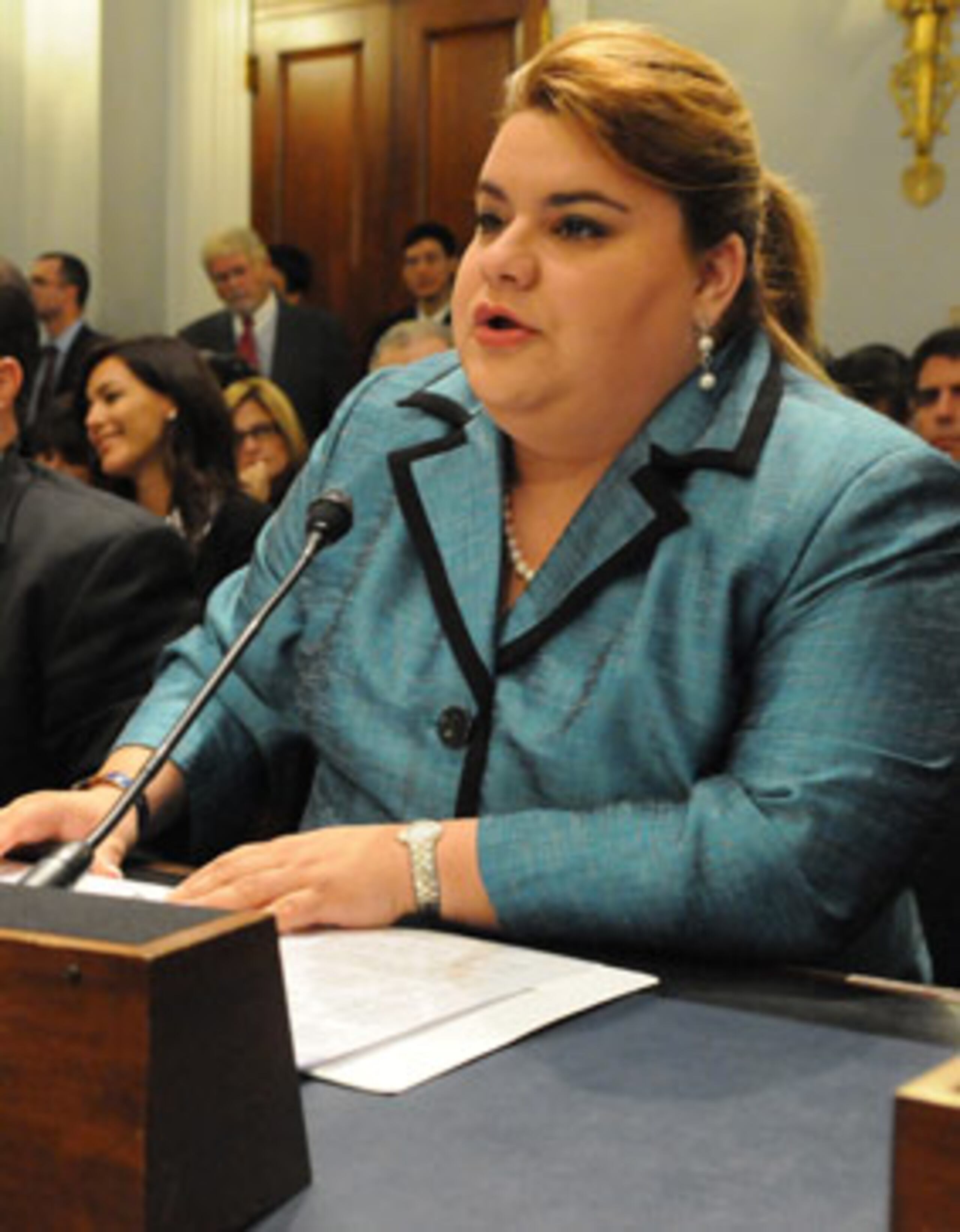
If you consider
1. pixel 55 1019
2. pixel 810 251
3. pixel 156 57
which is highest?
Answer: pixel 156 57

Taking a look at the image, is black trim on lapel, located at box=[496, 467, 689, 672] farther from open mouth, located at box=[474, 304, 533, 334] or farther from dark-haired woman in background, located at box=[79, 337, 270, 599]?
dark-haired woman in background, located at box=[79, 337, 270, 599]

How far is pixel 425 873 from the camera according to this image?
131 cm

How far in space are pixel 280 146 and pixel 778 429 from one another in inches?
254

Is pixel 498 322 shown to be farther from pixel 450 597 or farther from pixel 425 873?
pixel 425 873

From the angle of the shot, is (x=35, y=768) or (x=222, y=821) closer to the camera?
(x=222, y=821)

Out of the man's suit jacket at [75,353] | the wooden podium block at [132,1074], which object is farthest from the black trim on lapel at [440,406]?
the man's suit jacket at [75,353]

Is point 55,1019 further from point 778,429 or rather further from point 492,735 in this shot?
point 778,429

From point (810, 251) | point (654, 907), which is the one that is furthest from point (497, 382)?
point (654, 907)

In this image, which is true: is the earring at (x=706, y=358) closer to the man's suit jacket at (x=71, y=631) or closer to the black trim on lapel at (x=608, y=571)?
the black trim on lapel at (x=608, y=571)

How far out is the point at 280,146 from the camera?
760 centimetres

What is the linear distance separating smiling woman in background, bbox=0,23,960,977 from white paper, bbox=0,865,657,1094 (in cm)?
6

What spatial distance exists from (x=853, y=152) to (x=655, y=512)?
15.5ft

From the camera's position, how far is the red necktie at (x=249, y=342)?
267 inches

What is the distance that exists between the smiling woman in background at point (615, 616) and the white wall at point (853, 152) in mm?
4285
